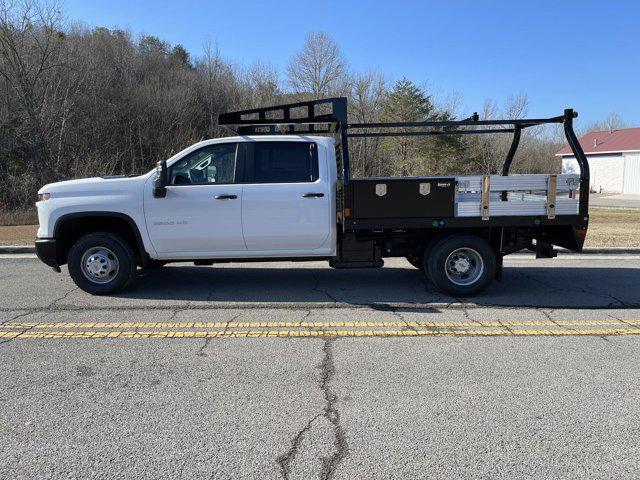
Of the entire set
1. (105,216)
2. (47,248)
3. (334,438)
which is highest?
(105,216)

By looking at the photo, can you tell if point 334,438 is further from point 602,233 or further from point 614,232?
point 614,232

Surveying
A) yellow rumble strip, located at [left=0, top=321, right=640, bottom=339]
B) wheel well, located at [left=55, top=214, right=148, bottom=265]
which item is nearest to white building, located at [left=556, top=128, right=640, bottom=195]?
yellow rumble strip, located at [left=0, top=321, right=640, bottom=339]

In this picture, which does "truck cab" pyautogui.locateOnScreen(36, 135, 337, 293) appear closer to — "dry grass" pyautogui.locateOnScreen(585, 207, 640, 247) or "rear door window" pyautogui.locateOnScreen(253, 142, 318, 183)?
"rear door window" pyautogui.locateOnScreen(253, 142, 318, 183)

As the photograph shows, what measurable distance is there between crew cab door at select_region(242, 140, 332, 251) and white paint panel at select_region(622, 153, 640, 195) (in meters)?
43.4

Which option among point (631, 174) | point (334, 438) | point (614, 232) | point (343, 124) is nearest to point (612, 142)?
point (631, 174)

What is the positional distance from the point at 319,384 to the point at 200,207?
134 inches

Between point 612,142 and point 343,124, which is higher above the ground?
point 612,142

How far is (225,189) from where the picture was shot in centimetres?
656

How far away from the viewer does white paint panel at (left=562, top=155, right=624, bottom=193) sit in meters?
44.3

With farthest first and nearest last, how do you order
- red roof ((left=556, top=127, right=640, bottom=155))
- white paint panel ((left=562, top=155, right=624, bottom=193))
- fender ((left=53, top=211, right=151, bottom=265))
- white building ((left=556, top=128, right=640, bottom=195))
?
red roof ((left=556, top=127, right=640, bottom=155))
white paint panel ((left=562, top=155, right=624, bottom=193))
white building ((left=556, top=128, right=640, bottom=195))
fender ((left=53, top=211, right=151, bottom=265))

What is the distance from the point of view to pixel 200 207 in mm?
6555

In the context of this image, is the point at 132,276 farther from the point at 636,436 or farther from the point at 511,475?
the point at 636,436

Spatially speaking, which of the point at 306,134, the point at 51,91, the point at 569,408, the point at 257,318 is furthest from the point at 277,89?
the point at 569,408

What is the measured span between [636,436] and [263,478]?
2.37 m
